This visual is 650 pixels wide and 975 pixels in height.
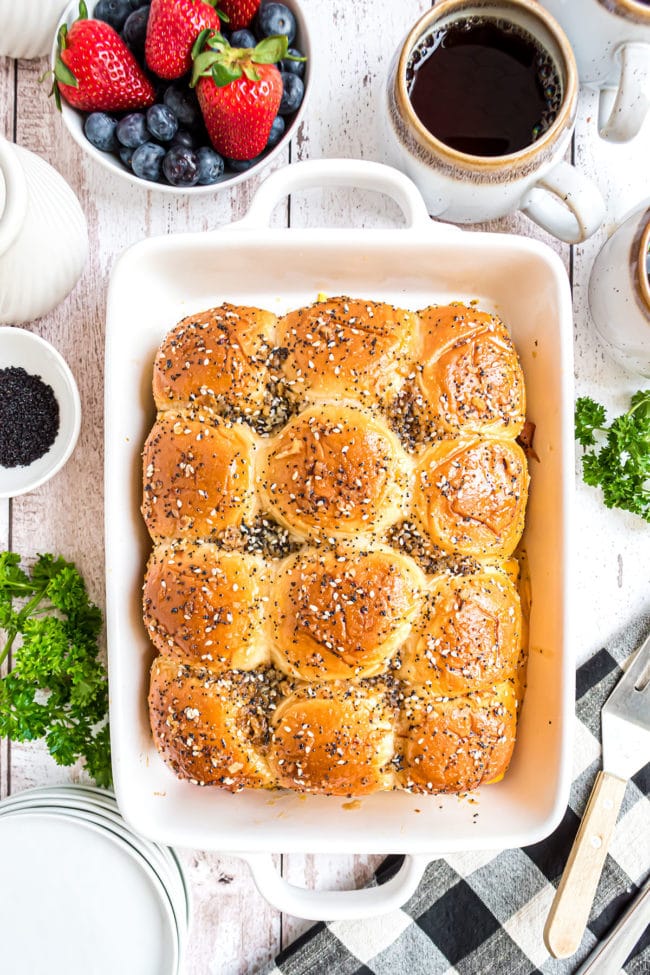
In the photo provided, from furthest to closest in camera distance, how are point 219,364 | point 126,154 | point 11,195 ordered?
point 126,154, point 219,364, point 11,195

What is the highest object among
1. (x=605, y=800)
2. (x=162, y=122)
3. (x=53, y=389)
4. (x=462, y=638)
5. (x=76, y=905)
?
(x=162, y=122)

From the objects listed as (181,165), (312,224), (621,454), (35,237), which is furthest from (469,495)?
(35,237)

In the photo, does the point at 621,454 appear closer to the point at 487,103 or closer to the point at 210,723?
the point at 487,103

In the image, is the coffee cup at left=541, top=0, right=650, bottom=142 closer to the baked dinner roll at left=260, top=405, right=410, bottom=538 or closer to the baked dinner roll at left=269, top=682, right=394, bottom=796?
the baked dinner roll at left=260, top=405, right=410, bottom=538

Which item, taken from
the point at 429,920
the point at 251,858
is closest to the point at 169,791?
the point at 251,858

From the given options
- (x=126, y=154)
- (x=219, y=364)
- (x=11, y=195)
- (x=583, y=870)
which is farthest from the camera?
(x=583, y=870)

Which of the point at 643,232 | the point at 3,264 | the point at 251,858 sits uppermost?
the point at 643,232

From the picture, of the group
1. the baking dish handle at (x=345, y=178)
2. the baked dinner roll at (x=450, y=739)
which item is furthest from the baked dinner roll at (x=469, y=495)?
the baking dish handle at (x=345, y=178)

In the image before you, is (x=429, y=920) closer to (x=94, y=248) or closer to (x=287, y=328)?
(x=287, y=328)
